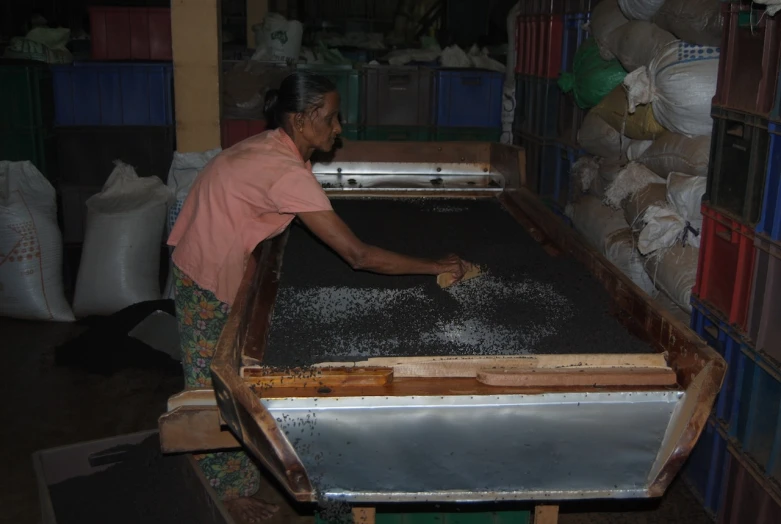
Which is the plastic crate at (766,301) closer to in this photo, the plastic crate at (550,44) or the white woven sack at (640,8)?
the white woven sack at (640,8)

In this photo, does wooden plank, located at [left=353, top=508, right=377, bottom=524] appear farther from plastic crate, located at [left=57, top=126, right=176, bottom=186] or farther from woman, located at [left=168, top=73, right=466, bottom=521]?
plastic crate, located at [left=57, top=126, right=176, bottom=186]

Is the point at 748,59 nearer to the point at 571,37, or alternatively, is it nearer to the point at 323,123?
the point at 323,123

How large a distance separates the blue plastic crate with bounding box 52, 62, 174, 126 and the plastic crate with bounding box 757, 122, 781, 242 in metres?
3.78

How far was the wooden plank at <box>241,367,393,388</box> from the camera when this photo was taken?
5.25 feet

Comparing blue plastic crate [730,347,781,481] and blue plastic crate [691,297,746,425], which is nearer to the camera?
blue plastic crate [730,347,781,481]

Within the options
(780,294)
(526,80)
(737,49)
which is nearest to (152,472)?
(780,294)

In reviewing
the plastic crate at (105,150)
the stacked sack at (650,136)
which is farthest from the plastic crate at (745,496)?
the plastic crate at (105,150)

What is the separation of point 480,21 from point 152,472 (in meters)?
10.4

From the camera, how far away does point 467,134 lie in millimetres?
5227

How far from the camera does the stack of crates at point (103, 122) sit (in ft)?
16.4

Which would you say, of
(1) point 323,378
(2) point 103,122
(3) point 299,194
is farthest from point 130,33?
(1) point 323,378

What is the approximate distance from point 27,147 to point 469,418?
4.18 metres

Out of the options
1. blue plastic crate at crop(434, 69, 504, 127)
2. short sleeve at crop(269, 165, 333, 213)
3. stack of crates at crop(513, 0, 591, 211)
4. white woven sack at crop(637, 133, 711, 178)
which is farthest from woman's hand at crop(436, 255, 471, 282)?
blue plastic crate at crop(434, 69, 504, 127)

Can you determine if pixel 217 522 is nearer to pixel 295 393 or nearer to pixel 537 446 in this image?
pixel 295 393
